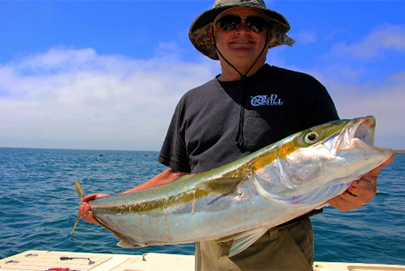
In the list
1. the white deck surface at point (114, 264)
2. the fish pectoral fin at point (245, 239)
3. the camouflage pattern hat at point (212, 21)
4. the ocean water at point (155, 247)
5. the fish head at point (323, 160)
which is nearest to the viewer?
the fish head at point (323, 160)

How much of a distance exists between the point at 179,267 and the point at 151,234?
9.67 ft

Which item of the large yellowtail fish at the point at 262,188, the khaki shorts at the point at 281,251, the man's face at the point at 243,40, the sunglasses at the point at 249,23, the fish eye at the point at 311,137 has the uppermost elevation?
the sunglasses at the point at 249,23

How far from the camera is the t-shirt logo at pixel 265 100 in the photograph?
2.83 meters

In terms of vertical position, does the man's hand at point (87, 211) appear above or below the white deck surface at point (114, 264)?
above

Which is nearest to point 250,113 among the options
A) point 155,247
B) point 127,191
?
point 127,191

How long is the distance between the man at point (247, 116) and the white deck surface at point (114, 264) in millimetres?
2331

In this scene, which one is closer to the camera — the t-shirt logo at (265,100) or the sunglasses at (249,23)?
the t-shirt logo at (265,100)

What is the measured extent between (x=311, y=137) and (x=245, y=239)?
2.81 feet

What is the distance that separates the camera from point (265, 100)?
9.49 feet

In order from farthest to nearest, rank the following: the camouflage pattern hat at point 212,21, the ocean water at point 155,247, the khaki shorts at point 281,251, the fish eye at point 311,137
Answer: the ocean water at point 155,247 → the camouflage pattern hat at point 212,21 → the khaki shorts at point 281,251 → the fish eye at point 311,137

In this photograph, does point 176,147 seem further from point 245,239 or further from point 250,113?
point 245,239

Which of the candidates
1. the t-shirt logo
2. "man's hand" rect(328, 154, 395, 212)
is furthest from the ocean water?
"man's hand" rect(328, 154, 395, 212)

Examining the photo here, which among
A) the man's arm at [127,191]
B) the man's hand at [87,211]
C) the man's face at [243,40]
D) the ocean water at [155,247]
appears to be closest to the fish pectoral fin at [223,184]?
the man's arm at [127,191]

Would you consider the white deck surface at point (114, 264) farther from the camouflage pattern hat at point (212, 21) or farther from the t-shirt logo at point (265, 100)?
the camouflage pattern hat at point (212, 21)
